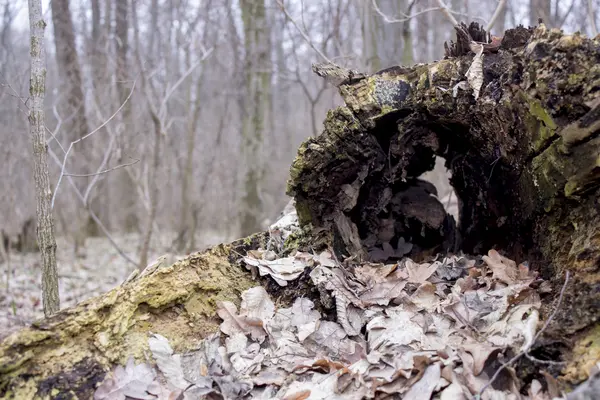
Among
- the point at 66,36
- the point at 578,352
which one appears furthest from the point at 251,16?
the point at 578,352

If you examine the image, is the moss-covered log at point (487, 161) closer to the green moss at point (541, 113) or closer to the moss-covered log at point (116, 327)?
the green moss at point (541, 113)

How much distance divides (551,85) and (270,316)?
186 cm

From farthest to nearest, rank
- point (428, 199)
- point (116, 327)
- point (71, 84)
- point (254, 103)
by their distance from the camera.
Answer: point (71, 84), point (254, 103), point (428, 199), point (116, 327)

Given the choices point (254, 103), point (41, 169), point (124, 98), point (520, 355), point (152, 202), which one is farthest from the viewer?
point (124, 98)

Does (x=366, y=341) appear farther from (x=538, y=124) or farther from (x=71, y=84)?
(x=71, y=84)

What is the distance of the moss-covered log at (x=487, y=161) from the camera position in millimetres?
2039

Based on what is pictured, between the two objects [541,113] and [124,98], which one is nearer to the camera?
[541,113]

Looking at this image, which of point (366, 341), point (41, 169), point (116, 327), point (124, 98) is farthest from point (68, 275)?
point (366, 341)

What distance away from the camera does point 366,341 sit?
233cm

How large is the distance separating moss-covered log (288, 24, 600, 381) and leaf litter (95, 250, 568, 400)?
246 millimetres

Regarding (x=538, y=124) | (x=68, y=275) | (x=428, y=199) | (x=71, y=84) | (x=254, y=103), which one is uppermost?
(x=71, y=84)

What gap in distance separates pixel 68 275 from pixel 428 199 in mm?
7321

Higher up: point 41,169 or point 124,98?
point 124,98

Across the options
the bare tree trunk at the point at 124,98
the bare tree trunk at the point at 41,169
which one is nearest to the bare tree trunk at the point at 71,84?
the bare tree trunk at the point at 124,98
